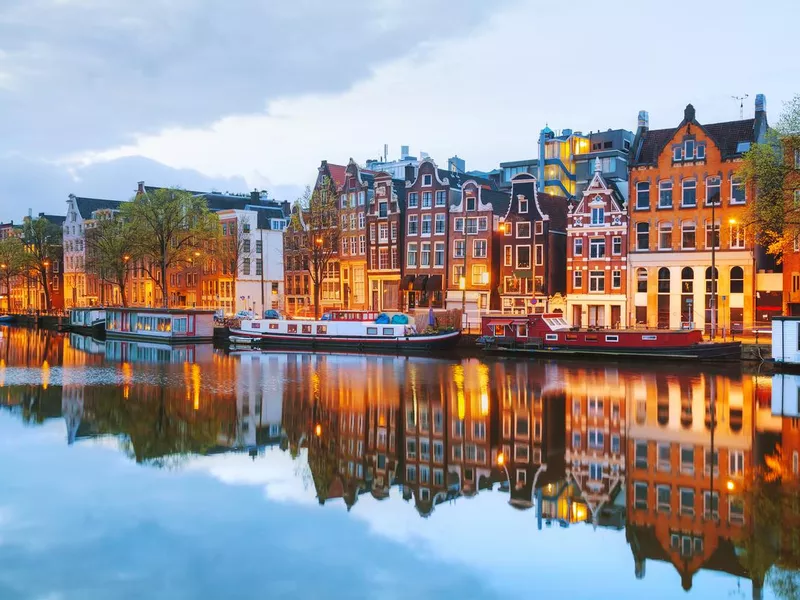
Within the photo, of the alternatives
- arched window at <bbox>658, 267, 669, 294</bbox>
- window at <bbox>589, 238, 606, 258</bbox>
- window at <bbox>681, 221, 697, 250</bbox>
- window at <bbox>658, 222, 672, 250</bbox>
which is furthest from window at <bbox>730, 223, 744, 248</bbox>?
window at <bbox>589, 238, 606, 258</bbox>

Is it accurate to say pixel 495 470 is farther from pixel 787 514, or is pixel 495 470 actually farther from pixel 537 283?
pixel 537 283

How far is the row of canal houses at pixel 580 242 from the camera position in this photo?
6319 centimetres

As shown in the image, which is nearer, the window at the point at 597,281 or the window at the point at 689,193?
the window at the point at 689,193

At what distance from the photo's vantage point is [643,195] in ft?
220

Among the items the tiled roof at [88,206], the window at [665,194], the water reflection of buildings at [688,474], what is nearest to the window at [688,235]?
the window at [665,194]

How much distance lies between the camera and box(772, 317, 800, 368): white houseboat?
4722cm

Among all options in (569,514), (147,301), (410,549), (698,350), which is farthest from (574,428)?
(147,301)

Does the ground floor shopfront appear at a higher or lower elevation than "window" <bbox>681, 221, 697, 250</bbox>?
lower

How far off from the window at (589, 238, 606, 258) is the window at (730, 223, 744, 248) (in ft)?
33.4

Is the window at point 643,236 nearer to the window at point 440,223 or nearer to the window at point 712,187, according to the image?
the window at point 712,187

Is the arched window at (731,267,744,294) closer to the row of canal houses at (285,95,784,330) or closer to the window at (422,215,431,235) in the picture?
the row of canal houses at (285,95,784,330)

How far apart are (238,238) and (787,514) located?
279 feet

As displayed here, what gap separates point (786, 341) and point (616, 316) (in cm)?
2092

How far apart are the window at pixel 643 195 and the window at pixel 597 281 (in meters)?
6.22
